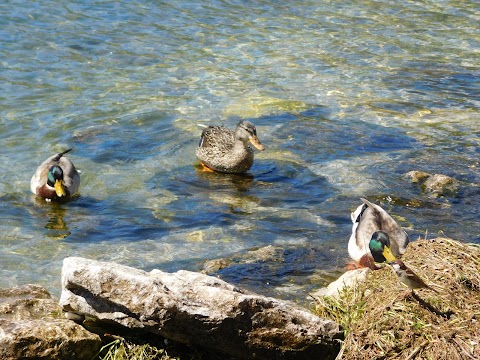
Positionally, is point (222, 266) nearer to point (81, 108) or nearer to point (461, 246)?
point (461, 246)

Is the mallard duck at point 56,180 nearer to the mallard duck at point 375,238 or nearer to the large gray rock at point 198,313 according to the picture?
the mallard duck at point 375,238

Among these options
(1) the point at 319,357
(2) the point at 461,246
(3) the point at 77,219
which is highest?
(2) the point at 461,246

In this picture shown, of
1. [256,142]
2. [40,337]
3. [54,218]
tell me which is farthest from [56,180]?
[40,337]

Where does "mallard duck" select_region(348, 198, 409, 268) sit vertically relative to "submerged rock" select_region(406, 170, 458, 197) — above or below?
above

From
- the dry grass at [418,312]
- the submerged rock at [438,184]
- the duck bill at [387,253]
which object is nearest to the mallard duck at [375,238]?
the duck bill at [387,253]

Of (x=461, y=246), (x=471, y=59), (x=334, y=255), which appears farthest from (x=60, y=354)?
(x=471, y=59)

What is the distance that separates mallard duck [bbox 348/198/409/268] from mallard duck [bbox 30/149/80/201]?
11.0 ft

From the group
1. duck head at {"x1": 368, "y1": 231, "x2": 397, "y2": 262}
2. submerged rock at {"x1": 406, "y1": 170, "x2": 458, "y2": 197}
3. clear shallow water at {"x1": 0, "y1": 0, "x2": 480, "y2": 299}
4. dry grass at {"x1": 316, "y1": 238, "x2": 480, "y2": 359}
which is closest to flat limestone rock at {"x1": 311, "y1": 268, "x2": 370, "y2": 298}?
dry grass at {"x1": 316, "y1": 238, "x2": 480, "y2": 359}

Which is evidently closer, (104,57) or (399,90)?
(399,90)

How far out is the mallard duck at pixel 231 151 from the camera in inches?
406

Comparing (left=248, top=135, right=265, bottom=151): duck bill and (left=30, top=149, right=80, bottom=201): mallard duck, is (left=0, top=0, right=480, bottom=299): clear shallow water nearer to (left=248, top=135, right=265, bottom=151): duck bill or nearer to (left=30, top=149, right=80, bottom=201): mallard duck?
(left=30, top=149, right=80, bottom=201): mallard duck

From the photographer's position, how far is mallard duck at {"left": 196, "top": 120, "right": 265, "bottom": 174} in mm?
10320

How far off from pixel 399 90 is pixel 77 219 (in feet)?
20.7

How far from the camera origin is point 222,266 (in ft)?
22.9
